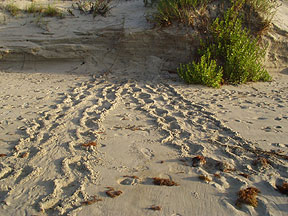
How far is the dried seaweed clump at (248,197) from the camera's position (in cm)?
204

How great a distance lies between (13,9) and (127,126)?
569cm

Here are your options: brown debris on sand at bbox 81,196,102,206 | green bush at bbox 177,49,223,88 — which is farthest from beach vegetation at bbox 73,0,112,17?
brown debris on sand at bbox 81,196,102,206

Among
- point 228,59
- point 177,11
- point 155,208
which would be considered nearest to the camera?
point 155,208

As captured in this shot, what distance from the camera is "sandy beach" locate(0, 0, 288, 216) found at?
7.00 feet

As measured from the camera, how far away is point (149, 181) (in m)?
2.32

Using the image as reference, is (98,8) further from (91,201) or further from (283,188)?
(283,188)

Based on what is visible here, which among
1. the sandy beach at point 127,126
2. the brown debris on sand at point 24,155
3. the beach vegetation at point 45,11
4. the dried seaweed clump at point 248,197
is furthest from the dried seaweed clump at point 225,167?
the beach vegetation at point 45,11

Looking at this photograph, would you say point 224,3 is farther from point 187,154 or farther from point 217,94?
point 187,154

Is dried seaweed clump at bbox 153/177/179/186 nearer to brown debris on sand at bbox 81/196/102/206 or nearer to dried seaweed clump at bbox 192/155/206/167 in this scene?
dried seaweed clump at bbox 192/155/206/167

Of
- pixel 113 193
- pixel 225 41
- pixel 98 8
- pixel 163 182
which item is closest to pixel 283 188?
pixel 163 182

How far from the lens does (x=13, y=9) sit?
702 centimetres

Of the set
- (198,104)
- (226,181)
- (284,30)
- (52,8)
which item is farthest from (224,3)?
(226,181)

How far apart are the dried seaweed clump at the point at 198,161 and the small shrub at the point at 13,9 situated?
6573mm

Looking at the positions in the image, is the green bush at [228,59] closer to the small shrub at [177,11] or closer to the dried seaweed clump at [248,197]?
the small shrub at [177,11]
